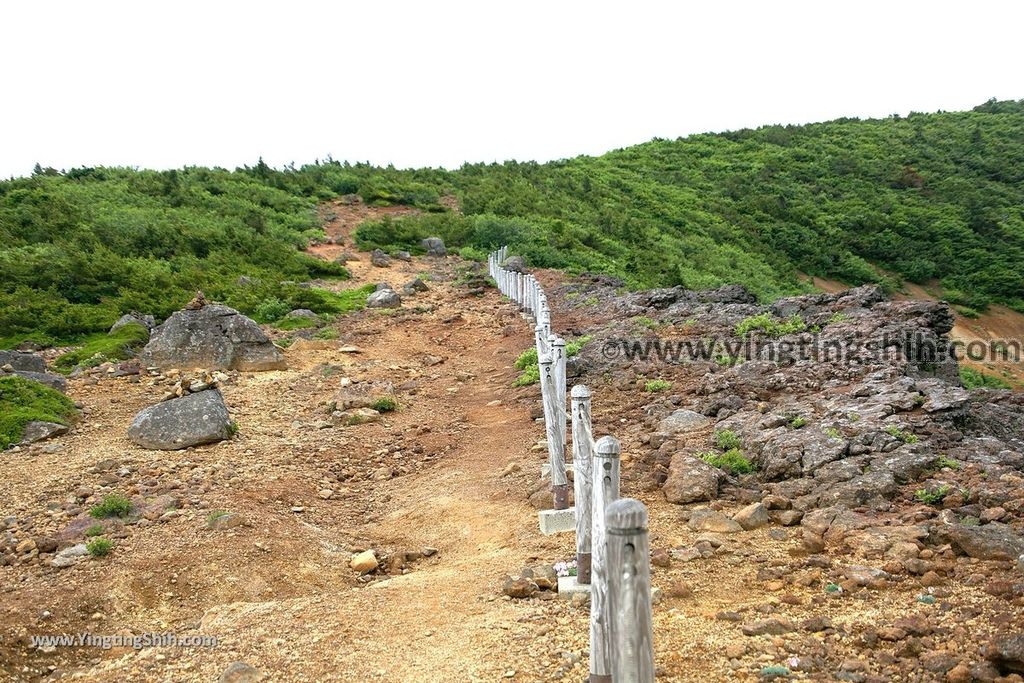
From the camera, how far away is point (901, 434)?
23.8 ft

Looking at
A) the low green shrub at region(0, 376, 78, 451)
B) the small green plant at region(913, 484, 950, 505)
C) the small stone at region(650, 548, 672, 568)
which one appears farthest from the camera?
the low green shrub at region(0, 376, 78, 451)

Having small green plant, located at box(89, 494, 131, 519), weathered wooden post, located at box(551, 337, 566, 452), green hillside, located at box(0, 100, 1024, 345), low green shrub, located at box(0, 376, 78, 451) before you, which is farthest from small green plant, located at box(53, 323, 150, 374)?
weathered wooden post, located at box(551, 337, 566, 452)

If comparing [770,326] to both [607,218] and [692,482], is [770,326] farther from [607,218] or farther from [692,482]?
[607,218]

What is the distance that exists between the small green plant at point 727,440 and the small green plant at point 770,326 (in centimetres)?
451

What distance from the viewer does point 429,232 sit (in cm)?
2906

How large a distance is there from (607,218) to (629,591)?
30140mm

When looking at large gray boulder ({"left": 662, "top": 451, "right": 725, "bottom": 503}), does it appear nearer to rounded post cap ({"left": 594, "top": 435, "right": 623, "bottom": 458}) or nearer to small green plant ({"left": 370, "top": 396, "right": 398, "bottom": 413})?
rounded post cap ({"left": 594, "top": 435, "right": 623, "bottom": 458})

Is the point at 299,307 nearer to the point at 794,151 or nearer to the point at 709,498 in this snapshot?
the point at 709,498

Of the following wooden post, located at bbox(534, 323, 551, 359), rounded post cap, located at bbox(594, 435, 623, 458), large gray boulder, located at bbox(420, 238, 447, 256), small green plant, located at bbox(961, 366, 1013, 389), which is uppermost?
large gray boulder, located at bbox(420, 238, 447, 256)

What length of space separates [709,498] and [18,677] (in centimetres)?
527

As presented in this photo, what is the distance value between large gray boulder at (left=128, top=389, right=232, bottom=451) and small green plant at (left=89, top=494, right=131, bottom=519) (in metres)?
2.02

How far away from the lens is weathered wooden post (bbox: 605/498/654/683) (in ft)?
9.76

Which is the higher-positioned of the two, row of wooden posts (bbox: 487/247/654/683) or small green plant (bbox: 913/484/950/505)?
row of wooden posts (bbox: 487/247/654/683)

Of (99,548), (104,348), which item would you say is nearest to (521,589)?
(99,548)
